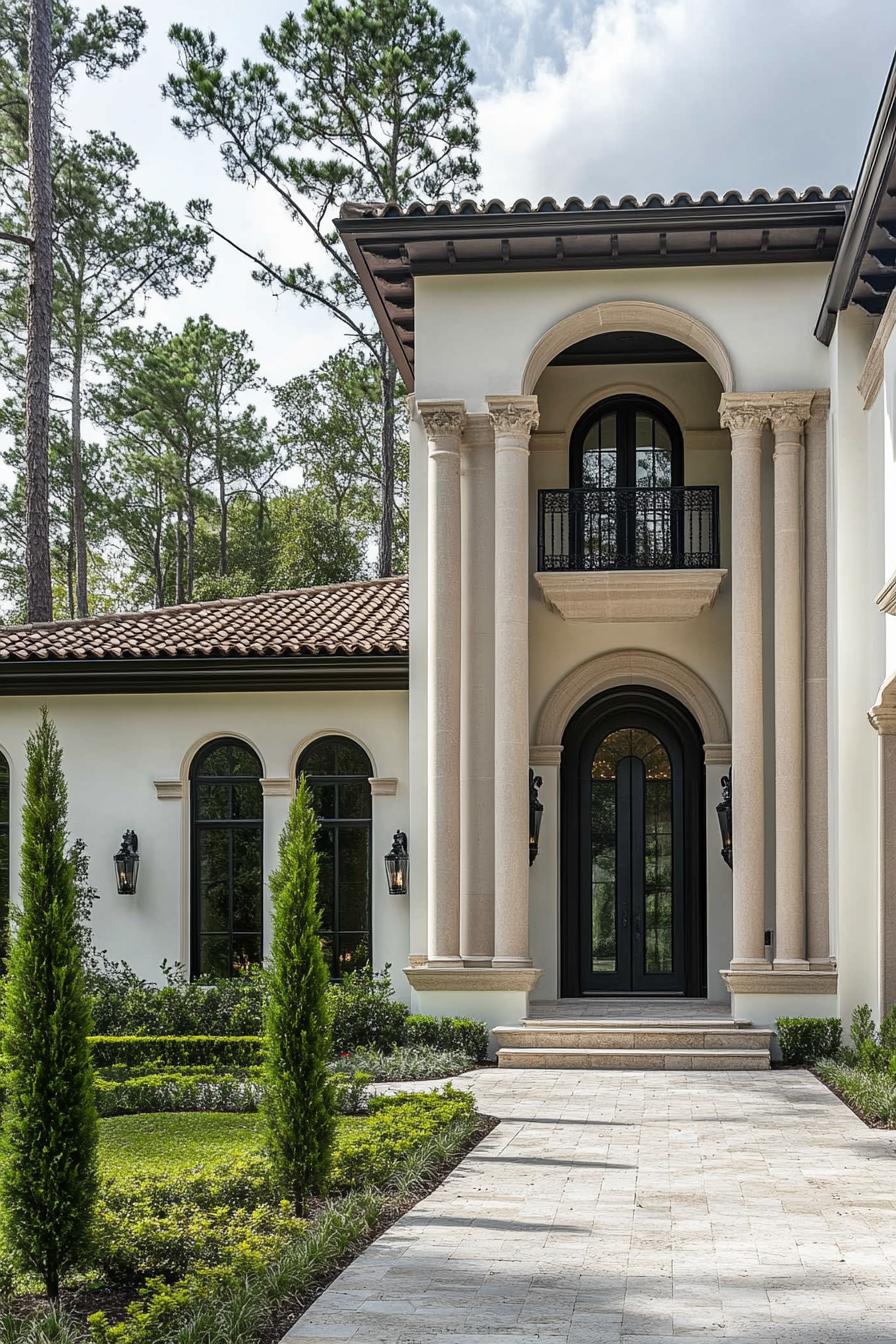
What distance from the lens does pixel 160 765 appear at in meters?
18.9

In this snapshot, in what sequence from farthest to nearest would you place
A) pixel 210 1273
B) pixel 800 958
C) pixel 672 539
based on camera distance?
pixel 672 539
pixel 800 958
pixel 210 1273

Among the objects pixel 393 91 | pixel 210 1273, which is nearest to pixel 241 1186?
pixel 210 1273

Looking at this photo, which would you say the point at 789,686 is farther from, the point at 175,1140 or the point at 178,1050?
the point at 175,1140

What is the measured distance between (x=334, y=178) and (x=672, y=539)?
1687 cm

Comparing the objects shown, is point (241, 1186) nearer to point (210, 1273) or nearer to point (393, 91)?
point (210, 1273)

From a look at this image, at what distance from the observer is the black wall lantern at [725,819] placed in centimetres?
1759

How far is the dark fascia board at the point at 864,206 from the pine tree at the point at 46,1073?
835cm

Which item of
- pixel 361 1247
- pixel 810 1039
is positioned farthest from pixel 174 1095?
pixel 810 1039

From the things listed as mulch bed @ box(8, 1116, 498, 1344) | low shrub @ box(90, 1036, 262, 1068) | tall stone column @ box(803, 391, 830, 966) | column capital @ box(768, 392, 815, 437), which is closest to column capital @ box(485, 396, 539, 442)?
column capital @ box(768, 392, 815, 437)

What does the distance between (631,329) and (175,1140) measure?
1043 cm

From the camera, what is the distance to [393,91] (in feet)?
102

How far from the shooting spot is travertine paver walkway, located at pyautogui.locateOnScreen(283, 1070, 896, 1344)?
6418 millimetres

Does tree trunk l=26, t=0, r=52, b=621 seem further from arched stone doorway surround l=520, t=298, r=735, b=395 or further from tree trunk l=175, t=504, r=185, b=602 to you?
tree trunk l=175, t=504, r=185, b=602

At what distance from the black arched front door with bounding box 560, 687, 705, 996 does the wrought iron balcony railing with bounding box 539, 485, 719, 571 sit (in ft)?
6.11
